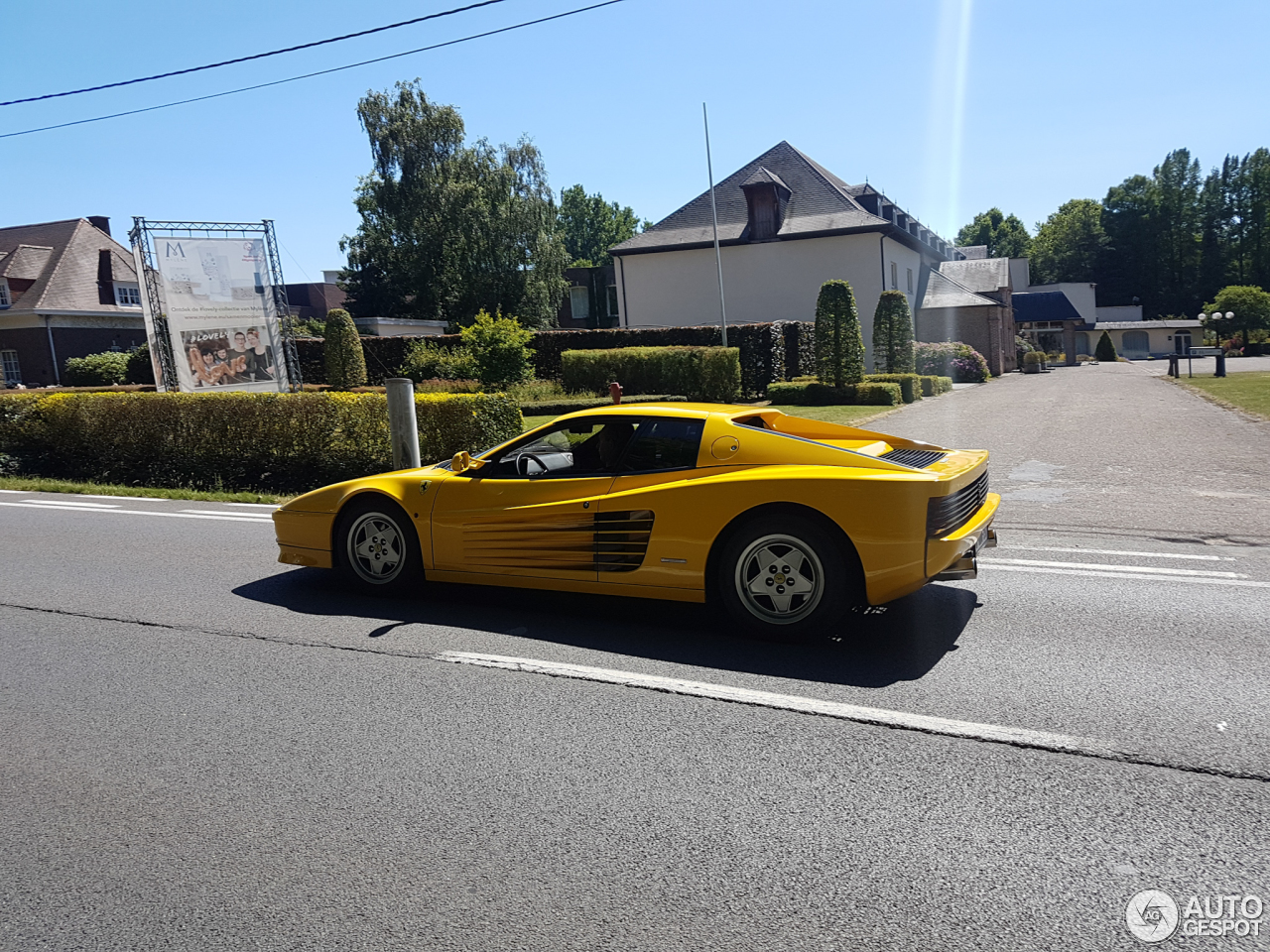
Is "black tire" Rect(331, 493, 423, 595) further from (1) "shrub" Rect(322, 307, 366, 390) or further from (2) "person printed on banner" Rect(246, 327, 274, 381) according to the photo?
(1) "shrub" Rect(322, 307, 366, 390)

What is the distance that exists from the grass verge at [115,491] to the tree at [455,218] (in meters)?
36.2

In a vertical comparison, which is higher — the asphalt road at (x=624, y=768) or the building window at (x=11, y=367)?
the building window at (x=11, y=367)

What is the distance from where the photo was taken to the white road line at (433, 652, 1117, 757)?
3.79 metres

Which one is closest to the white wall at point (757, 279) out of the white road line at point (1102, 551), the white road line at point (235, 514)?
the white road line at point (235, 514)

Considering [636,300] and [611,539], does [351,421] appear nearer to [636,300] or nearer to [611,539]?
[611,539]

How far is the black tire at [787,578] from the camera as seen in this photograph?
4.99 metres

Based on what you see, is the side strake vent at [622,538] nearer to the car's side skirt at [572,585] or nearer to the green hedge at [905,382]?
the car's side skirt at [572,585]

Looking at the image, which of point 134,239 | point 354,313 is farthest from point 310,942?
point 354,313

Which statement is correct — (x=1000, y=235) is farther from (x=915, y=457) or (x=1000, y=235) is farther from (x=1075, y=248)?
(x=915, y=457)

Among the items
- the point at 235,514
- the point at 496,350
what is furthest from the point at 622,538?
the point at 496,350

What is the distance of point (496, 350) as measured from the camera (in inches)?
1030

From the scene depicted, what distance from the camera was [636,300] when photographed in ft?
136

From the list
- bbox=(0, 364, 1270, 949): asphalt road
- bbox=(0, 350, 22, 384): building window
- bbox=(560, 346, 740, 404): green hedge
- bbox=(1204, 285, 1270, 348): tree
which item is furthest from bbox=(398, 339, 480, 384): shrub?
bbox=(1204, 285, 1270, 348): tree

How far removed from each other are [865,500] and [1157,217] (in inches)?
4746
